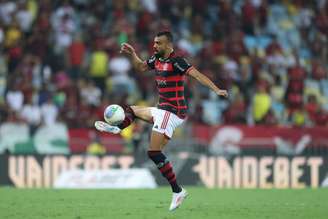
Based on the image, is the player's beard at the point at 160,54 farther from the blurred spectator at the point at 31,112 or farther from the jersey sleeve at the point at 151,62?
the blurred spectator at the point at 31,112

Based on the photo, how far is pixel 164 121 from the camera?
1381 centimetres

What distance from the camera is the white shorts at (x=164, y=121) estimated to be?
13.8 m

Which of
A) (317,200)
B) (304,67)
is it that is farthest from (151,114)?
(304,67)

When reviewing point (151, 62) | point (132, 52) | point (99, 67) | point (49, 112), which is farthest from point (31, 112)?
point (151, 62)

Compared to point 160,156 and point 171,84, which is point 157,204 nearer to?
point 160,156

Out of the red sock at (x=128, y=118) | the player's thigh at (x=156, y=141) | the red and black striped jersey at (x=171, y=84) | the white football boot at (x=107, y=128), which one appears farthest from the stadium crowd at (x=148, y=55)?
the player's thigh at (x=156, y=141)

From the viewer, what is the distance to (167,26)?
26.2m

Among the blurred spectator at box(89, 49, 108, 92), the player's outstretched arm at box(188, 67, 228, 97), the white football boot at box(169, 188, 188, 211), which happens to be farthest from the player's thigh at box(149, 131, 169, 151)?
the blurred spectator at box(89, 49, 108, 92)

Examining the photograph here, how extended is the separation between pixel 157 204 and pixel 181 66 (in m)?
→ 2.41

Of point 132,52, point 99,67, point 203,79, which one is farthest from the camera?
point 99,67

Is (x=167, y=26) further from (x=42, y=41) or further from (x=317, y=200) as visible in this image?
(x=317, y=200)

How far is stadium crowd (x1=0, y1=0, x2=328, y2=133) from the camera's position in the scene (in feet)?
77.9

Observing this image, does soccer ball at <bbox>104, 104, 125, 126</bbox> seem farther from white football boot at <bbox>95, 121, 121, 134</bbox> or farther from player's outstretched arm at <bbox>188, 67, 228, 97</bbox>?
player's outstretched arm at <bbox>188, 67, 228, 97</bbox>

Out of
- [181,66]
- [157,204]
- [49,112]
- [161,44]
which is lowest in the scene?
[157,204]
